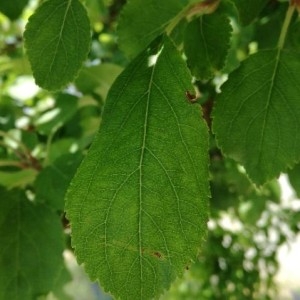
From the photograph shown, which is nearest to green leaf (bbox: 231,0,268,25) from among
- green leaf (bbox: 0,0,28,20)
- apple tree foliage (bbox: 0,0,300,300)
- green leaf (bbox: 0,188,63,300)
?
apple tree foliage (bbox: 0,0,300,300)

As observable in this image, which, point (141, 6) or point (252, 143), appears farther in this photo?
point (141, 6)

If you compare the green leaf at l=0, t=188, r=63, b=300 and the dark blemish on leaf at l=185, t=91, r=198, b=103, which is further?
the green leaf at l=0, t=188, r=63, b=300

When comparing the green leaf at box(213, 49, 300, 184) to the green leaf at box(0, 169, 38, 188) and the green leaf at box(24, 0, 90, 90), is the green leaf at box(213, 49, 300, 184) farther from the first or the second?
the green leaf at box(0, 169, 38, 188)

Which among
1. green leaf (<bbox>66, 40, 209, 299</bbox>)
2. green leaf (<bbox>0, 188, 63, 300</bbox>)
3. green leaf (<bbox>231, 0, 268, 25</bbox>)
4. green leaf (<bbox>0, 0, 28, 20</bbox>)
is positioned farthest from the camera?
green leaf (<bbox>0, 188, 63, 300</bbox>)

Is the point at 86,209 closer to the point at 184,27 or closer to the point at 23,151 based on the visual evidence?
the point at 184,27

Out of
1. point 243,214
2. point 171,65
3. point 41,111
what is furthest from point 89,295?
point 171,65

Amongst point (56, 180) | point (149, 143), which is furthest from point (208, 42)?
point (56, 180)
